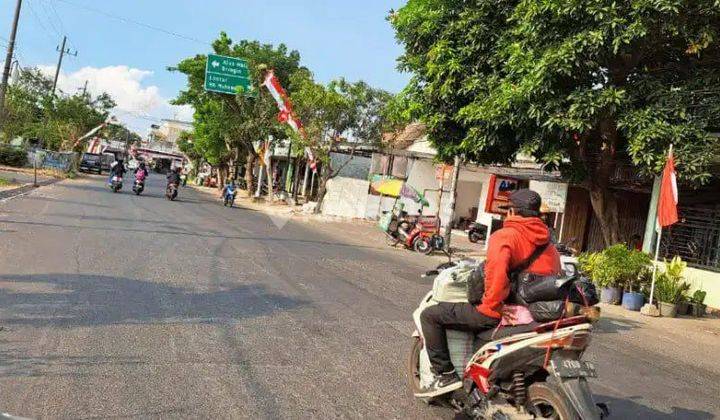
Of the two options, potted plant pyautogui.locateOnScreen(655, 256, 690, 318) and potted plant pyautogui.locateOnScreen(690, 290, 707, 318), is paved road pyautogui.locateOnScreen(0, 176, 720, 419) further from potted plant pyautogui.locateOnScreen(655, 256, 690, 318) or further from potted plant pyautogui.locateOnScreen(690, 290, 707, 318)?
potted plant pyautogui.locateOnScreen(690, 290, 707, 318)

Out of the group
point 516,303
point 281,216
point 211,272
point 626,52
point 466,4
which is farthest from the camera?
point 281,216

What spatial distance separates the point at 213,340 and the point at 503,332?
112 inches

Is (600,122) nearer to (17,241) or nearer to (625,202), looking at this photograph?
(625,202)

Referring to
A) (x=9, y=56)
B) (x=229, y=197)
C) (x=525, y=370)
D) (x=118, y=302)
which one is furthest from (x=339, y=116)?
(x=525, y=370)

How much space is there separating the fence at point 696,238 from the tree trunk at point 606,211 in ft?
3.87

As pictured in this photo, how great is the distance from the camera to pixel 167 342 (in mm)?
5430

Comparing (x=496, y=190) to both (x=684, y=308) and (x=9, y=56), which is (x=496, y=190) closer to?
(x=684, y=308)

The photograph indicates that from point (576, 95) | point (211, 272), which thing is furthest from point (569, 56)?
point (211, 272)

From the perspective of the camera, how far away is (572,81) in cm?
1148

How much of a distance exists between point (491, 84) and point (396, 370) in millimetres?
8578

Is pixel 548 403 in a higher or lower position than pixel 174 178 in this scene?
lower

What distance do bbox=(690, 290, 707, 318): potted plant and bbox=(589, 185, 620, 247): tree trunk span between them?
84.5 inches

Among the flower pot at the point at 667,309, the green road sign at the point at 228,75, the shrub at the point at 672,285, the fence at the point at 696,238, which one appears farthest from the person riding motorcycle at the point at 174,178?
the flower pot at the point at 667,309

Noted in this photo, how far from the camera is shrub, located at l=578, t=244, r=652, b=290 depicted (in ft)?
39.2
